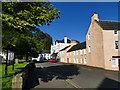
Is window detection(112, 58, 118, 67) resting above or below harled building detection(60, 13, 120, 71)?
below

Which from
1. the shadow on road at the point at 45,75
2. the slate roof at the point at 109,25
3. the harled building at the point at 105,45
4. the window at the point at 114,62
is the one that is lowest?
the shadow on road at the point at 45,75

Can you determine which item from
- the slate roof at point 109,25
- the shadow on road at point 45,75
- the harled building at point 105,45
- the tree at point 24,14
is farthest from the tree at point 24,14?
the slate roof at point 109,25

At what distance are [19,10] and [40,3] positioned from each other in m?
1.47

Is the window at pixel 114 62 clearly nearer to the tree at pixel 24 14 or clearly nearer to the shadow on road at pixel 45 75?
the shadow on road at pixel 45 75

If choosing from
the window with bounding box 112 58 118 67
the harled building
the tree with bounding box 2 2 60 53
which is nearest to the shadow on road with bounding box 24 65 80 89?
the tree with bounding box 2 2 60 53

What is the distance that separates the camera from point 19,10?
5699mm

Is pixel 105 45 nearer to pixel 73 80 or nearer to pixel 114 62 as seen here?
pixel 114 62

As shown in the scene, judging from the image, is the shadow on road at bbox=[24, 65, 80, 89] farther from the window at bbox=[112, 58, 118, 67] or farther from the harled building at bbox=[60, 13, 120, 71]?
the window at bbox=[112, 58, 118, 67]

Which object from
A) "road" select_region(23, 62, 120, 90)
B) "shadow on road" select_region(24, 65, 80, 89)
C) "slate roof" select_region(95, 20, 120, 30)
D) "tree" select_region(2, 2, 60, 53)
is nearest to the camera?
"tree" select_region(2, 2, 60, 53)

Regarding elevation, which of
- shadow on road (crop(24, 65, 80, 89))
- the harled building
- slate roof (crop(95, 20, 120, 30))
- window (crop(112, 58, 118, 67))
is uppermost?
slate roof (crop(95, 20, 120, 30))

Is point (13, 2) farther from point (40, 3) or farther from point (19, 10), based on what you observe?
point (40, 3)

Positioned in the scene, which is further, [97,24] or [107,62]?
[97,24]

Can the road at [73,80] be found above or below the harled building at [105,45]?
below

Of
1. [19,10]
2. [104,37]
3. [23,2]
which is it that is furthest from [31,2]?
[104,37]
